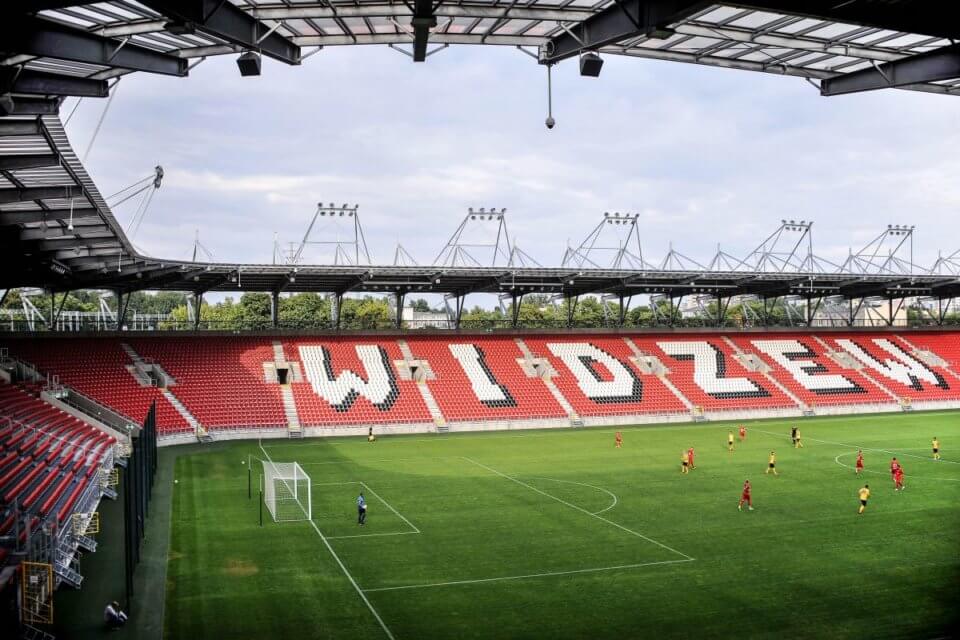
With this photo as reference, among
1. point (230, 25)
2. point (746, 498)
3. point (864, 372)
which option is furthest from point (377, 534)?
point (864, 372)

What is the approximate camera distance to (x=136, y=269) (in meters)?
45.3

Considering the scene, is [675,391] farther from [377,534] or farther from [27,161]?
[27,161]

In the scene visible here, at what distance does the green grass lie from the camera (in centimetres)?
1725

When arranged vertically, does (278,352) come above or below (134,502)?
above

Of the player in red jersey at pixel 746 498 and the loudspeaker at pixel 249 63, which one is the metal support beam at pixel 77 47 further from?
the player in red jersey at pixel 746 498

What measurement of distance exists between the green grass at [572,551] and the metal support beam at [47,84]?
11392 mm

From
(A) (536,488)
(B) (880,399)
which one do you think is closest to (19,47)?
(A) (536,488)

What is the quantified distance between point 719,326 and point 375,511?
49.2m

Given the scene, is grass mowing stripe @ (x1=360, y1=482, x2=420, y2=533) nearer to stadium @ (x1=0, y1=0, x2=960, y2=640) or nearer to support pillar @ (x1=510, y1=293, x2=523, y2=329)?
stadium @ (x1=0, y1=0, x2=960, y2=640)

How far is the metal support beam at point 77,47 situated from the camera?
12.7 meters

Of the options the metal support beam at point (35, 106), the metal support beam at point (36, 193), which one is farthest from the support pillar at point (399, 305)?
the metal support beam at point (35, 106)

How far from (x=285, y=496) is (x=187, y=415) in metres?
20.3

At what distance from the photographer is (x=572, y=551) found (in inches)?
888

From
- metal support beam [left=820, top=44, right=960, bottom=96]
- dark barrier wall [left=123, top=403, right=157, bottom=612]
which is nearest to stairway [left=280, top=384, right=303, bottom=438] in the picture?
dark barrier wall [left=123, top=403, right=157, bottom=612]
